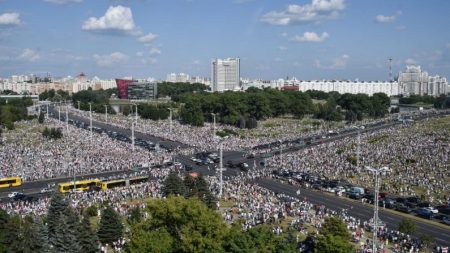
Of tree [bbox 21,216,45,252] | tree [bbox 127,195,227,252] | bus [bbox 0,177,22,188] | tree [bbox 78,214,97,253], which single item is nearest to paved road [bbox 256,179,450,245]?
tree [bbox 127,195,227,252]

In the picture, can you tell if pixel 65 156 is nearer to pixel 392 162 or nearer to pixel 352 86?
pixel 392 162

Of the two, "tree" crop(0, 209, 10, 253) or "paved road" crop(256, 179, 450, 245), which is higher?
"tree" crop(0, 209, 10, 253)

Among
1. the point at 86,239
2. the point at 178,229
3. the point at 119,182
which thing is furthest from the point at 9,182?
the point at 178,229

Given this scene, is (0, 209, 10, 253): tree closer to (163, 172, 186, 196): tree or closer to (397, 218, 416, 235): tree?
(163, 172, 186, 196): tree

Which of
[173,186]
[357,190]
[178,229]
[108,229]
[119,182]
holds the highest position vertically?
[178,229]

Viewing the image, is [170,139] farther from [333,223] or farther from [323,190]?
[333,223]

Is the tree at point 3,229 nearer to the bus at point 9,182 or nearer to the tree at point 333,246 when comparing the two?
the tree at point 333,246
